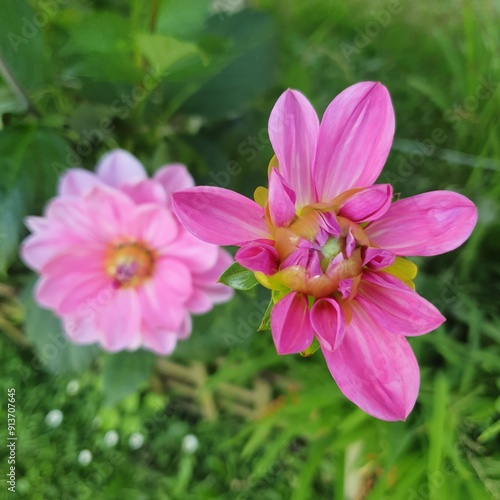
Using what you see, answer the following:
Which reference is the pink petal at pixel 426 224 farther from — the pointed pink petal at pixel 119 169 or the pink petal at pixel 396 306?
the pointed pink petal at pixel 119 169

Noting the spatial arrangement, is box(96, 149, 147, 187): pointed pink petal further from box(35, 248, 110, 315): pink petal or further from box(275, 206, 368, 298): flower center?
box(275, 206, 368, 298): flower center

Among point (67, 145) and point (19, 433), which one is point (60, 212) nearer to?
point (67, 145)

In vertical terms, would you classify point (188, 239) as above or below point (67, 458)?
above

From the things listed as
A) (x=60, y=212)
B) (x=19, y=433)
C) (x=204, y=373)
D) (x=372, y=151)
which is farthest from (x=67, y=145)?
(x=19, y=433)

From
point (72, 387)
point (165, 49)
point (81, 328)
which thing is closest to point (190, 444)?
point (72, 387)

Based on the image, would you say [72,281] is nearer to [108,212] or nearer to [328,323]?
[108,212]

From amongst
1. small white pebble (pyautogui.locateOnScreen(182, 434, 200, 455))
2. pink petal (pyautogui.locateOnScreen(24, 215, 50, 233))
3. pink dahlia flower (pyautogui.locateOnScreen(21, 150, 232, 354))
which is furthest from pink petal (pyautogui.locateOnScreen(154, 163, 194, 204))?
small white pebble (pyautogui.locateOnScreen(182, 434, 200, 455))

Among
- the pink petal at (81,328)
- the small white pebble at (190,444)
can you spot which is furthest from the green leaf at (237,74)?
the small white pebble at (190,444)
